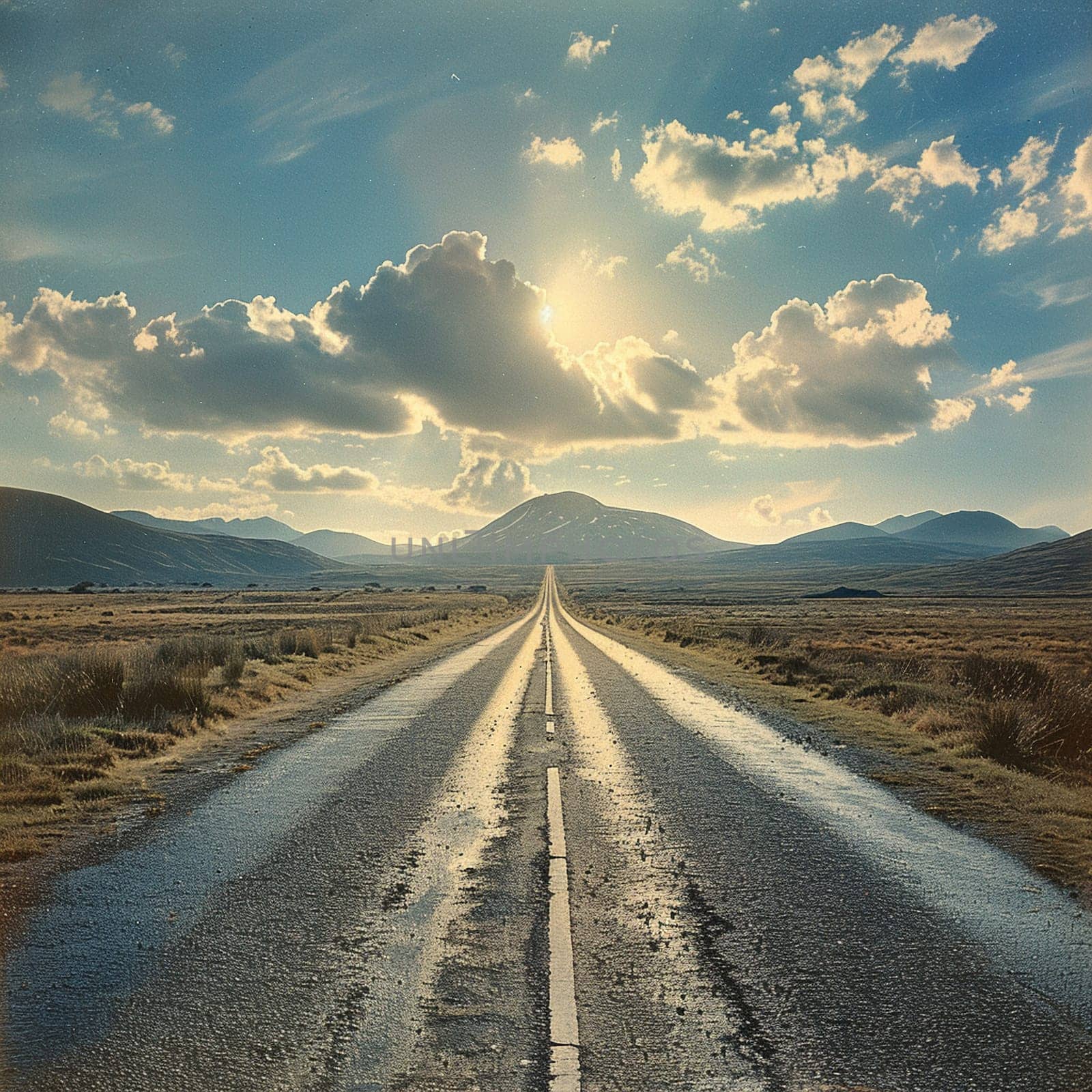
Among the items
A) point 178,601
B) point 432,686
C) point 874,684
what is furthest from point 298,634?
point 178,601

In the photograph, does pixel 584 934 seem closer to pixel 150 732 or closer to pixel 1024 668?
pixel 150 732

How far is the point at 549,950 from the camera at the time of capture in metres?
5.34

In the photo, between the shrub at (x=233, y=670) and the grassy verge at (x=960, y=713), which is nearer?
the grassy verge at (x=960, y=713)

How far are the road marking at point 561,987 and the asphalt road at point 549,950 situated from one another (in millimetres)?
19

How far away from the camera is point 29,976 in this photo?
5066 millimetres

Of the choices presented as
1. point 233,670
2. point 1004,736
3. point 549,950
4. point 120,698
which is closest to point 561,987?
point 549,950

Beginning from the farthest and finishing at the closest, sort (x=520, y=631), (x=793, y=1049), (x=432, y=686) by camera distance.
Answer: (x=520, y=631)
(x=432, y=686)
(x=793, y=1049)

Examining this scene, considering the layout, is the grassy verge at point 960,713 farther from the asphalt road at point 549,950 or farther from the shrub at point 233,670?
the shrub at point 233,670

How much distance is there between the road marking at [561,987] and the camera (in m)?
3.91

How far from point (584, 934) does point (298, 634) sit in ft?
91.1

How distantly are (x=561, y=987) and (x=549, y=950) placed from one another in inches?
21.5

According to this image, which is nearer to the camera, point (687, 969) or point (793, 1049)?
point (793, 1049)

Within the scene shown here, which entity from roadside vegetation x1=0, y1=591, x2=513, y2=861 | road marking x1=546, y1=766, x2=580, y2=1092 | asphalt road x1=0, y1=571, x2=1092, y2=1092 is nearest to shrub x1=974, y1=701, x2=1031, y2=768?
asphalt road x1=0, y1=571, x2=1092, y2=1092

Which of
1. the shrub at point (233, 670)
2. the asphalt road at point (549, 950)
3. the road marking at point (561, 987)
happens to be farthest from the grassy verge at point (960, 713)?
the shrub at point (233, 670)
